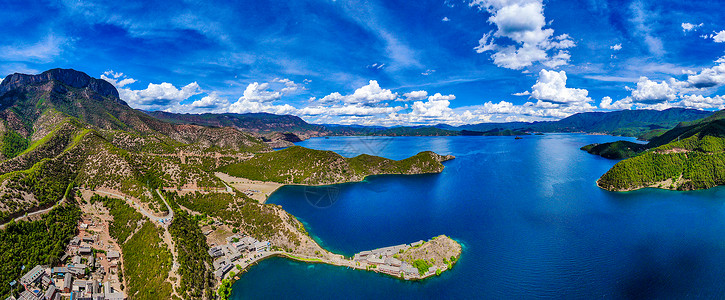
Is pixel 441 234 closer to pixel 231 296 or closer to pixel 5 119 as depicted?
pixel 231 296

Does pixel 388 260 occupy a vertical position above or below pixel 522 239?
above

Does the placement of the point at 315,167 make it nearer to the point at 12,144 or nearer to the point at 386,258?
the point at 386,258

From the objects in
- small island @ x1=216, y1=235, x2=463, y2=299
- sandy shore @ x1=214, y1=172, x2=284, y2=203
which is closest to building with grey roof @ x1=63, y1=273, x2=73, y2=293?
small island @ x1=216, y1=235, x2=463, y2=299

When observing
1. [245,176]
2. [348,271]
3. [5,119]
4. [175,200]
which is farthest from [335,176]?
[5,119]

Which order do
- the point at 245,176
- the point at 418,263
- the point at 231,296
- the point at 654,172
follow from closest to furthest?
the point at 231,296 → the point at 418,263 → the point at 654,172 → the point at 245,176

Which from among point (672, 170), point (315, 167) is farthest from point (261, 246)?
point (672, 170)

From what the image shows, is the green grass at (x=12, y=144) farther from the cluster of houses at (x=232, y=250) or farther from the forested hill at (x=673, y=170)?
the forested hill at (x=673, y=170)
